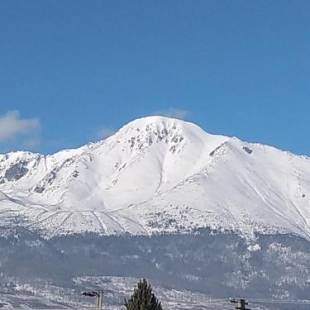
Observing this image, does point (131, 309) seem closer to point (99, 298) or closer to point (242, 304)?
point (99, 298)

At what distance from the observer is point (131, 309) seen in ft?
236

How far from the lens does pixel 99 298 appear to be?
70.9m

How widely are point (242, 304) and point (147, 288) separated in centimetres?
902

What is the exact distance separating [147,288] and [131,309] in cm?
190

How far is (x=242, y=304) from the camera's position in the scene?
66000mm

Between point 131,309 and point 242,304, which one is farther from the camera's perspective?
point 131,309

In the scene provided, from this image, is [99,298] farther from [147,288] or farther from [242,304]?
[242,304]

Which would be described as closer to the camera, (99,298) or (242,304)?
(242,304)

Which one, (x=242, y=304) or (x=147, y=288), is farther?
(x=147, y=288)

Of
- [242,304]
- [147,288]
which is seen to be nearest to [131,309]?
[147,288]

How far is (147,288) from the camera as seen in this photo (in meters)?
73.0

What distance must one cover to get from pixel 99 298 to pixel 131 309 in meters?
2.46
